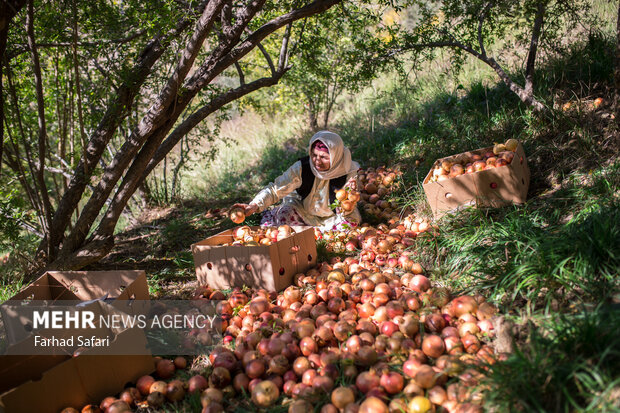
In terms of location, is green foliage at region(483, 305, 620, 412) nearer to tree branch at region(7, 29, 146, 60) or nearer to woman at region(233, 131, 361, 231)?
woman at region(233, 131, 361, 231)

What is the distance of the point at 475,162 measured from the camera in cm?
381

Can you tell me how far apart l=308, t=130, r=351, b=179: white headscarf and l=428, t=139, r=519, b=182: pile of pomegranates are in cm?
89

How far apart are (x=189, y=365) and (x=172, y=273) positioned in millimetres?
1516

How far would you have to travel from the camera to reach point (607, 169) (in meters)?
3.27

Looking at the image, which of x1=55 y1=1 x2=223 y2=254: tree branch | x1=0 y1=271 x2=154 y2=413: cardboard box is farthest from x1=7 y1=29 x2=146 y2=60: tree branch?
x1=0 y1=271 x2=154 y2=413: cardboard box

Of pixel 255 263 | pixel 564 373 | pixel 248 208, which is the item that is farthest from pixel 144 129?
pixel 564 373

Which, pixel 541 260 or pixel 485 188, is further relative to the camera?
pixel 485 188

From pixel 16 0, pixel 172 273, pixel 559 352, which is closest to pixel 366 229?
pixel 172 273

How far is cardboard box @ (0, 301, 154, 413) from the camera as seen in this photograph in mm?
1939

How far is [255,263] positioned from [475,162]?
7.27 ft

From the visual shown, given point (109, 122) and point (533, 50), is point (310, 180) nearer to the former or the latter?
point (109, 122)

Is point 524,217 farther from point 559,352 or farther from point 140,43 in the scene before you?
point 140,43

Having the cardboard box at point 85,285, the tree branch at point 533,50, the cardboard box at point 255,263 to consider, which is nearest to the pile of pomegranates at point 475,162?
the tree branch at point 533,50

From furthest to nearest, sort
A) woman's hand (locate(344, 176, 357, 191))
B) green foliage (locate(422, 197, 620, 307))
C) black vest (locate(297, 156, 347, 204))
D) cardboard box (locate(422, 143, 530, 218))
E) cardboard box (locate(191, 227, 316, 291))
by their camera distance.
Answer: black vest (locate(297, 156, 347, 204)) → woman's hand (locate(344, 176, 357, 191)) → cardboard box (locate(422, 143, 530, 218)) → cardboard box (locate(191, 227, 316, 291)) → green foliage (locate(422, 197, 620, 307))
